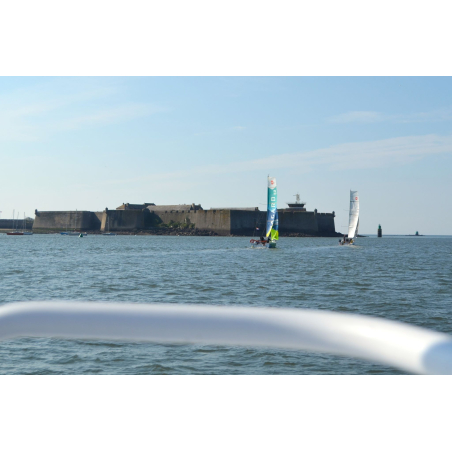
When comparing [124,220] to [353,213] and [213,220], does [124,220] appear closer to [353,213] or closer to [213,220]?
[213,220]

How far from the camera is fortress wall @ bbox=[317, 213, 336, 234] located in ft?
244

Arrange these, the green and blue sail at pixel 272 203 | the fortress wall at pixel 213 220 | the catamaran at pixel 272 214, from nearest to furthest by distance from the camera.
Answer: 1. the catamaran at pixel 272 214
2. the green and blue sail at pixel 272 203
3. the fortress wall at pixel 213 220

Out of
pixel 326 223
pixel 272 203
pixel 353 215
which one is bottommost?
pixel 326 223

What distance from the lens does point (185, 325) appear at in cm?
104

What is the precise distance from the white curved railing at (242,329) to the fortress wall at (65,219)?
81585 mm

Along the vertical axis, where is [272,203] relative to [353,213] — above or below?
above

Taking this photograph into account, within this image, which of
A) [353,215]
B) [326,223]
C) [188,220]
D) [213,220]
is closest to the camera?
[353,215]

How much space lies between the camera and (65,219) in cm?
8112

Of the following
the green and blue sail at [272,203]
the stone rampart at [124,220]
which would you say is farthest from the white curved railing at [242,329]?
the stone rampart at [124,220]

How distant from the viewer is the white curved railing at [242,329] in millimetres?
944

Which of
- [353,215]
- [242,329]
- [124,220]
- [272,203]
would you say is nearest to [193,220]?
[124,220]

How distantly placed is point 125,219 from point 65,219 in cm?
1027

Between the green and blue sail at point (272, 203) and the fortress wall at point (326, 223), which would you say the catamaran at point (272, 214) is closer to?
the green and blue sail at point (272, 203)

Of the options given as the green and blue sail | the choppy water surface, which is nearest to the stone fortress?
the green and blue sail
